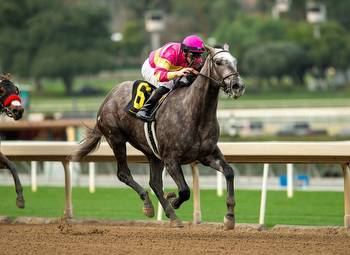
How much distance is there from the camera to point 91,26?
75.2 metres

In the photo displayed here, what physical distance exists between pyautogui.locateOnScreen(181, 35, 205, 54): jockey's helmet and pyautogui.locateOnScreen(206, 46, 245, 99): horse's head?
0.20 metres

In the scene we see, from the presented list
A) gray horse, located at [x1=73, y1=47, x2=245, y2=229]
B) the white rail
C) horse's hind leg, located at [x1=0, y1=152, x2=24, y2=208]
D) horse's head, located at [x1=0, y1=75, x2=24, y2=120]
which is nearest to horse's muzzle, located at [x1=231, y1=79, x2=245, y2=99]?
gray horse, located at [x1=73, y1=47, x2=245, y2=229]

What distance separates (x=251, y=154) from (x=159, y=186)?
955 mm

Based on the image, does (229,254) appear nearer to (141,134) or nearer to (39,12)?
(141,134)

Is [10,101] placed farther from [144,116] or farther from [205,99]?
[205,99]

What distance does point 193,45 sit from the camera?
27.1 feet

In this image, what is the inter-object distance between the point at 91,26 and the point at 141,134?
6723cm

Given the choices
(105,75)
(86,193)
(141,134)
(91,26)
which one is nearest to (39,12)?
(91,26)

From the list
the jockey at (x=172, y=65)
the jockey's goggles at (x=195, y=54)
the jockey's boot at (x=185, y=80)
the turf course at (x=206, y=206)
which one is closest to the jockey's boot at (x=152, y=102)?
the jockey at (x=172, y=65)

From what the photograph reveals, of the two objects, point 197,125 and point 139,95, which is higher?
point 139,95

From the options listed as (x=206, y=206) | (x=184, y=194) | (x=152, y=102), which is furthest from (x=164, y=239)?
(x=206, y=206)

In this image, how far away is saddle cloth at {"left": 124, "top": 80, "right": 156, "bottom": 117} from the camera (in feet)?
28.3

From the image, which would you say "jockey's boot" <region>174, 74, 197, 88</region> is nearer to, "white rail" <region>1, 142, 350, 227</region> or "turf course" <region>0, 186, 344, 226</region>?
"white rail" <region>1, 142, 350, 227</region>

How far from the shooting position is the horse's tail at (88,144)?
30.9ft
